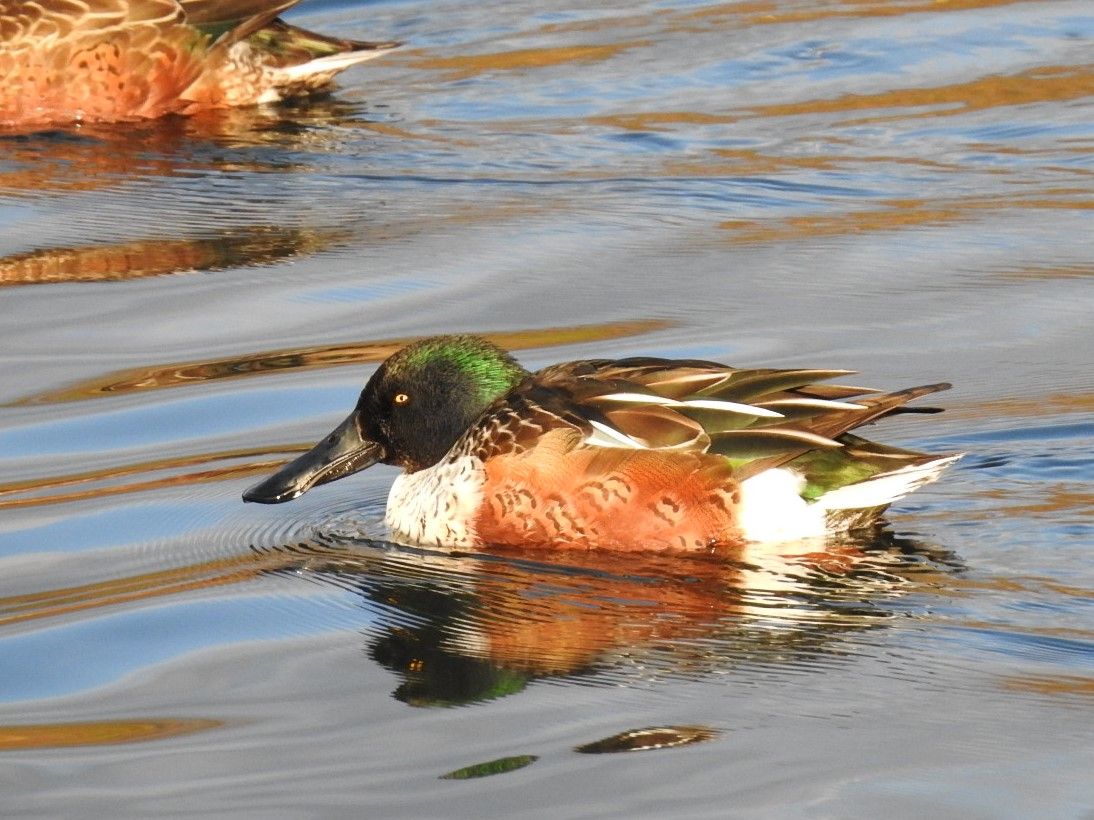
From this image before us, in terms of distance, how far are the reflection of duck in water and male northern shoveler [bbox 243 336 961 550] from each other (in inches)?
3.5

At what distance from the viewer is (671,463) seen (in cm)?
575

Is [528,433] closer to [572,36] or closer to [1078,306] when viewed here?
Result: [1078,306]

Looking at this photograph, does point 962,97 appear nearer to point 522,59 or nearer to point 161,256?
point 522,59

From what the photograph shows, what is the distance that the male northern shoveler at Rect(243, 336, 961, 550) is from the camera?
5715mm

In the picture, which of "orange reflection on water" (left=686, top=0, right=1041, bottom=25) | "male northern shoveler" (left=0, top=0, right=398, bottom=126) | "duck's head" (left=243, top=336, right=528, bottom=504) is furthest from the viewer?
"orange reflection on water" (left=686, top=0, right=1041, bottom=25)

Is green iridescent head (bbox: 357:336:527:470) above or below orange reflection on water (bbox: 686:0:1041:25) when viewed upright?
below

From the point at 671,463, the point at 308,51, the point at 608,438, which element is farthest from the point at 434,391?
the point at 308,51

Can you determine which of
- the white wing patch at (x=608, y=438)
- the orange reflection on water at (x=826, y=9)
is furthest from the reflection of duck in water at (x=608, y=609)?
the orange reflection on water at (x=826, y=9)

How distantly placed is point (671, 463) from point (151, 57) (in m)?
5.84

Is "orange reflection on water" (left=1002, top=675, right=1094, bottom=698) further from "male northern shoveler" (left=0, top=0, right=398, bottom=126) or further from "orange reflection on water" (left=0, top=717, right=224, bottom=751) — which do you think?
"male northern shoveler" (left=0, top=0, right=398, bottom=126)

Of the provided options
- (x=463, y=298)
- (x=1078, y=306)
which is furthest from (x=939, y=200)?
(x=463, y=298)

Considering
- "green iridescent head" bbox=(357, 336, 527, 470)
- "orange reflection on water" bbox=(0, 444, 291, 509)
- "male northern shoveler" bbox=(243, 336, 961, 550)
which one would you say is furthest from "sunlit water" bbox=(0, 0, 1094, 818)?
"green iridescent head" bbox=(357, 336, 527, 470)

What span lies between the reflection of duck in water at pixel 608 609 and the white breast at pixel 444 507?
9cm

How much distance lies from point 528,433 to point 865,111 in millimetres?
5373
